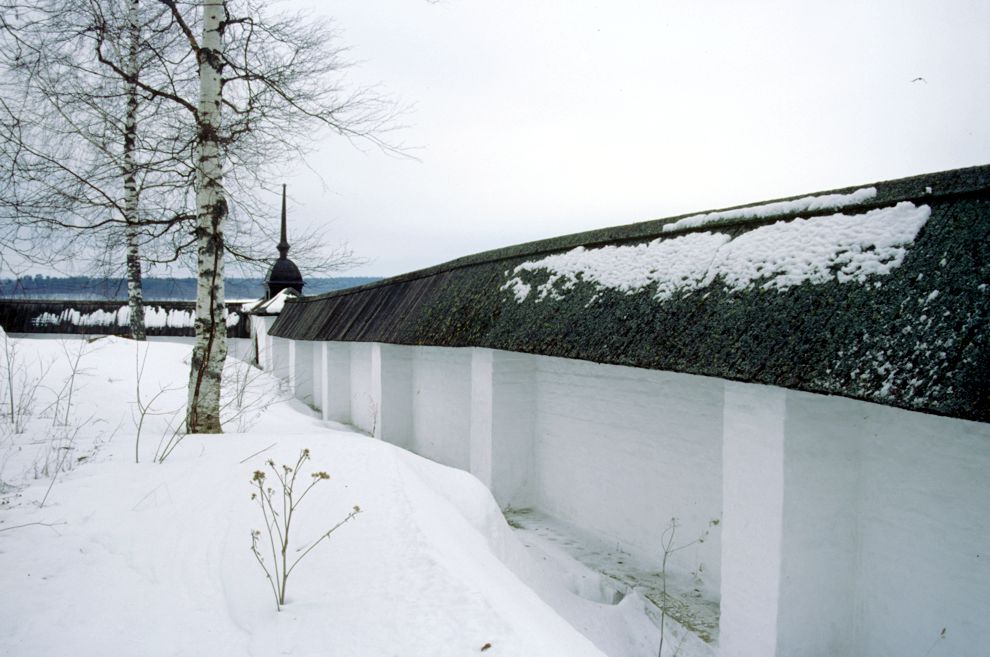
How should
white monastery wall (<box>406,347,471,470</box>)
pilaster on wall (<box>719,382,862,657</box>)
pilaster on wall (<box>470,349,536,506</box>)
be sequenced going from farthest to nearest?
white monastery wall (<box>406,347,471,470</box>) < pilaster on wall (<box>470,349,536,506</box>) < pilaster on wall (<box>719,382,862,657</box>)

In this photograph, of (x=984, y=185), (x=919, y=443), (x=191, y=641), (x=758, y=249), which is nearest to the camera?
(x=191, y=641)

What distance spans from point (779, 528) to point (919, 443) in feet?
3.20

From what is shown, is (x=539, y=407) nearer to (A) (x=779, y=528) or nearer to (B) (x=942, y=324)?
(A) (x=779, y=528)

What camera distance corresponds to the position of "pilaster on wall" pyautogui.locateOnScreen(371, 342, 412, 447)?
1007 centimetres

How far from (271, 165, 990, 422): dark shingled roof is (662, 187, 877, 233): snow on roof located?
0.04 meters

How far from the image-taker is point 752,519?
11.8 ft

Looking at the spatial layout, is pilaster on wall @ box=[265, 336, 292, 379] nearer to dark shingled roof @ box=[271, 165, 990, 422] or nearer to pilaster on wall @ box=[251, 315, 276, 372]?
pilaster on wall @ box=[251, 315, 276, 372]

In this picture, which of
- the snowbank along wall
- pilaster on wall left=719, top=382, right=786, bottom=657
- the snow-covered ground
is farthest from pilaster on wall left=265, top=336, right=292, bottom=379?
pilaster on wall left=719, top=382, right=786, bottom=657

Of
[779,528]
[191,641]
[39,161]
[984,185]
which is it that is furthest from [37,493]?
[984,185]

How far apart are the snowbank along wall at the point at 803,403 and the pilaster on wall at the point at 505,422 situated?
926 mm

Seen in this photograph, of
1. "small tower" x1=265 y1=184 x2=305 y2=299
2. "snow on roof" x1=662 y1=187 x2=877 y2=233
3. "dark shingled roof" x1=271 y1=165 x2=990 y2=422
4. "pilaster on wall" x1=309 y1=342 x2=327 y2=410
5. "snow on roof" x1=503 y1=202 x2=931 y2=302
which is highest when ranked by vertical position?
"small tower" x1=265 y1=184 x2=305 y2=299

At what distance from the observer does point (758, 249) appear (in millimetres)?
3826

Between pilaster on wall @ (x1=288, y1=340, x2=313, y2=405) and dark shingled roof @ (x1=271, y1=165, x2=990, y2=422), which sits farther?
pilaster on wall @ (x1=288, y1=340, x2=313, y2=405)

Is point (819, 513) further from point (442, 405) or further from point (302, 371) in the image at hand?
point (302, 371)
